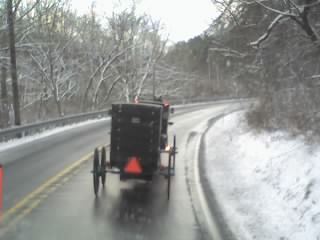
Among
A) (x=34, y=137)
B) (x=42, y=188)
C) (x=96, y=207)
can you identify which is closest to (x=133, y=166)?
(x=96, y=207)

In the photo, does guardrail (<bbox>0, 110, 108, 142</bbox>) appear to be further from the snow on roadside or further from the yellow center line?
the yellow center line

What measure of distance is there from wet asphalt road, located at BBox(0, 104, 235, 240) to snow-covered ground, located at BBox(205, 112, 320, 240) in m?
0.78

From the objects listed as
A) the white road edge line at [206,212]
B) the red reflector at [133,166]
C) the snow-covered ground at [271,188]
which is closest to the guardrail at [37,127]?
the snow-covered ground at [271,188]

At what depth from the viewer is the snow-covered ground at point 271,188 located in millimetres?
7039

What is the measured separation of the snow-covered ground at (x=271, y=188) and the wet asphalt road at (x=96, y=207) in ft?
2.57

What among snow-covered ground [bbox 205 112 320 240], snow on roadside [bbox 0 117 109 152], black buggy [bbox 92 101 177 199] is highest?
A: black buggy [bbox 92 101 177 199]

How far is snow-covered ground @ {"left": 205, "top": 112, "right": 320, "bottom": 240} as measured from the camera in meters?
7.04

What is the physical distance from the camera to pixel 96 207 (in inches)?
344

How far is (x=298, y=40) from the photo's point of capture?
14.3 meters

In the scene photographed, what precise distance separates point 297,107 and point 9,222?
9.42m

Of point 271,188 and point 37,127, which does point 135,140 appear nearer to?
point 271,188

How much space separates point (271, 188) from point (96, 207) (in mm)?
3305

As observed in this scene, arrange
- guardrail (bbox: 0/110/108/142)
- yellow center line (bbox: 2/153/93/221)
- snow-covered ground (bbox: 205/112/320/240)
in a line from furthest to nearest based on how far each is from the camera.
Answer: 1. guardrail (bbox: 0/110/108/142)
2. yellow center line (bbox: 2/153/93/221)
3. snow-covered ground (bbox: 205/112/320/240)

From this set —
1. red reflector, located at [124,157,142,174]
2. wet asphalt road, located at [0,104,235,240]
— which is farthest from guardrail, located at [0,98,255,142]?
red reflector, located at [124,157,142,174]
